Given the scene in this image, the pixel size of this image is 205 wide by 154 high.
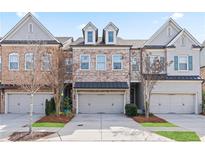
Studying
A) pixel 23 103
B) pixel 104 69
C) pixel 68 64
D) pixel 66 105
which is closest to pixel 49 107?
pixel 66 105

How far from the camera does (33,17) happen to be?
26.0 metres

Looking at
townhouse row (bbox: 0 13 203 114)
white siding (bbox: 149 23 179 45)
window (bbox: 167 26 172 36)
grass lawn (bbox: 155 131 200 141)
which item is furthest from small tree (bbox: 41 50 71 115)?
window (bbox: 167 26 172 36)

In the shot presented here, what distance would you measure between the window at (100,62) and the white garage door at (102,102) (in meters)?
2.70

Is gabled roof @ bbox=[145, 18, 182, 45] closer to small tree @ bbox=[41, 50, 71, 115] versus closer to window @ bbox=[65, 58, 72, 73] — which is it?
window @ bbox=[65, 58, 72, 73]

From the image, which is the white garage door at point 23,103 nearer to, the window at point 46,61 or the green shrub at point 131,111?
the window at point 46,61

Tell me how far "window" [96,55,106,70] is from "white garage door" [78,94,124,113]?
2.70 m

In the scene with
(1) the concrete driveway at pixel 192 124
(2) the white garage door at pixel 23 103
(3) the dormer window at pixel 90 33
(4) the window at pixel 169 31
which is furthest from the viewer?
(4) the window at pixel 169 31

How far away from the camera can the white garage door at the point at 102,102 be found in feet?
85.5

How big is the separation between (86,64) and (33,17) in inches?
269

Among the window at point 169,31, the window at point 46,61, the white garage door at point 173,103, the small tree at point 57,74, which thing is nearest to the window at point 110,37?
the small tree at point 57,74

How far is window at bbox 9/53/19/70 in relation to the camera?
84.7 feet

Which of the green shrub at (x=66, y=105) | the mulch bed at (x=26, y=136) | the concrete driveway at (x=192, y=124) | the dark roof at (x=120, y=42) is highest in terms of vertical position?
the dark roof at (x=120, y=42)
